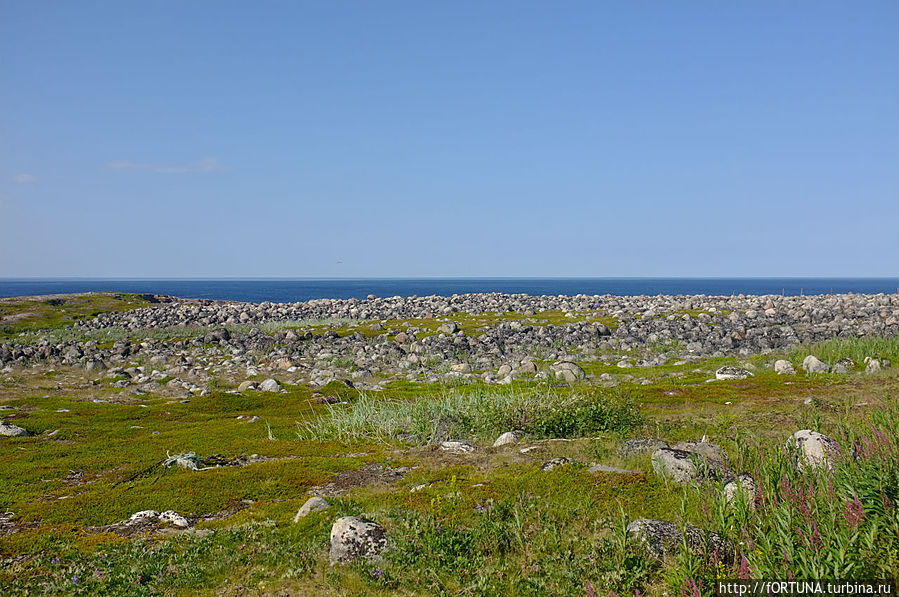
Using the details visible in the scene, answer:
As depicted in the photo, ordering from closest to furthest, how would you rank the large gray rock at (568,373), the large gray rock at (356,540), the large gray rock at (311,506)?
the large gray rock at (356,540), the large gray rock at (311,506), the large gray rock at (568,373)

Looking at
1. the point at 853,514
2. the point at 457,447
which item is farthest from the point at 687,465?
the point at 457,447

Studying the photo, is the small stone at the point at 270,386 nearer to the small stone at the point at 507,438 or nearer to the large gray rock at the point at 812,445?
the small stone at the point at 507,438

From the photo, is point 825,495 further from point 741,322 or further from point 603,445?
point 741,322

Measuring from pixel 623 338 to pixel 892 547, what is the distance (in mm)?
32349

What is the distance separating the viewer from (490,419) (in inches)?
570

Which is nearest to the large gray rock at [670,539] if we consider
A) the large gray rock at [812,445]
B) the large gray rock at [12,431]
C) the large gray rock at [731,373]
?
the large gray rock at [812,445]

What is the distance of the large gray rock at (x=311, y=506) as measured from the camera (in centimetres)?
919

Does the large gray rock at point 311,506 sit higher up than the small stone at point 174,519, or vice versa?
the large gray rock at point 311,506

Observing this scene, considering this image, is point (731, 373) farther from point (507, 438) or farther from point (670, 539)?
point (670, 539)

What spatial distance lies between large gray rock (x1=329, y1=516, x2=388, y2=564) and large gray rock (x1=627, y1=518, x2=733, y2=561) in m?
3.37

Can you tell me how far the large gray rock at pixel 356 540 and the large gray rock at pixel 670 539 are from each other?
11.0 feet

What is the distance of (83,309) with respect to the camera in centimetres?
7119

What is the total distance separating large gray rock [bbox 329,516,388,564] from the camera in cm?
752

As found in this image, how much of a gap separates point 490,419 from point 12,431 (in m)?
14.3
